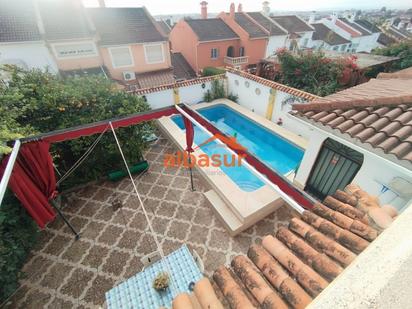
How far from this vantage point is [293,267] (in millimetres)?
2217

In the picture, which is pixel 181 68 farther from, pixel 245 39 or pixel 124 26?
pixel 245 39

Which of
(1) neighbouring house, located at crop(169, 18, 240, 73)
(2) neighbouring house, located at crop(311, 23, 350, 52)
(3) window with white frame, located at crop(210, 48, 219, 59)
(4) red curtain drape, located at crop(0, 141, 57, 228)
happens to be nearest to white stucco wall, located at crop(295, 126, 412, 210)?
(4) red curtain drape, located at crop(0, 141, 57, 228)

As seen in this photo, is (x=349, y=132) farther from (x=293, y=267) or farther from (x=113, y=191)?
(x=113, y=191)

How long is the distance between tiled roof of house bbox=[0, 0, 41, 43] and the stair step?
1911 centimetres

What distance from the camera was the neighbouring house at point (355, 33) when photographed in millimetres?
34594

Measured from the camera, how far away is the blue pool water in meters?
10.9

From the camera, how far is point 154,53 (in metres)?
20.1

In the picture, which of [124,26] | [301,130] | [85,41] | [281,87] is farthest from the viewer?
[124,26]

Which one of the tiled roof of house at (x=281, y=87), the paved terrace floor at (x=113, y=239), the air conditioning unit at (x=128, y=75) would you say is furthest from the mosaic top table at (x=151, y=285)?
the air conditioning unit at (x=128, y=75)

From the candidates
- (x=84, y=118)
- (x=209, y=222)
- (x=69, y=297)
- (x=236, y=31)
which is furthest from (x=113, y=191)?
(x=236, y=31)

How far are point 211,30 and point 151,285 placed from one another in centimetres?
2648

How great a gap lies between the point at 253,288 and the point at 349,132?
4.47 meters

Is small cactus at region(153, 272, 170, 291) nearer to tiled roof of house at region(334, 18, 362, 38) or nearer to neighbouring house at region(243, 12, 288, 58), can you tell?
neighbouring house at region(243, 12, 288, 58)

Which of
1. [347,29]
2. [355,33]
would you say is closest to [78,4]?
[347,29]
